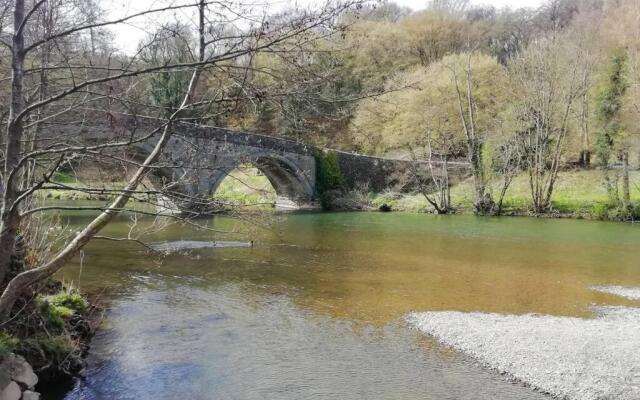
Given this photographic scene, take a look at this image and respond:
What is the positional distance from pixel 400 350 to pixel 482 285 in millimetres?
5189

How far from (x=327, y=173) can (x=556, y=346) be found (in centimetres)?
2734

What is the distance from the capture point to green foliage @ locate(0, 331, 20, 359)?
17.9ft

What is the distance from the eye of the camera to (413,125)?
110 feet

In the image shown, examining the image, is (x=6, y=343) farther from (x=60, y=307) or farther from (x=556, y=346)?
(x=556, y=346)

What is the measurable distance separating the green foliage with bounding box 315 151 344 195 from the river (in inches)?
539

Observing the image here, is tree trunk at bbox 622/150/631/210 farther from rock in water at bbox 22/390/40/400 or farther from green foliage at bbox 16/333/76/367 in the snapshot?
rock in water at bbox 22/390/40/400

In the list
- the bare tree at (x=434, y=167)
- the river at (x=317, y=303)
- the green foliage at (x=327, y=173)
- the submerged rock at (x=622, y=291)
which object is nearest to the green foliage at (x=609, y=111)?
the bare tree at (x=434, y=167)

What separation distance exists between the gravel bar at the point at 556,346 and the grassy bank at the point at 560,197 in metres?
19.3

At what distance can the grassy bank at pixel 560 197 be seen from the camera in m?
28.0

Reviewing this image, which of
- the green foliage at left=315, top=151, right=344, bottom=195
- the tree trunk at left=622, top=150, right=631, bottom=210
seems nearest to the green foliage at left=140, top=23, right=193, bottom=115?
the tree trunk at left=622, top=150, right=631, bottom=210

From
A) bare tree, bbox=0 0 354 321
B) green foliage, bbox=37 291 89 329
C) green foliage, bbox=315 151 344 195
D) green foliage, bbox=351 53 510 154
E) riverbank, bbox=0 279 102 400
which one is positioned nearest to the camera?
bare tree, bbox=0 0 354 321

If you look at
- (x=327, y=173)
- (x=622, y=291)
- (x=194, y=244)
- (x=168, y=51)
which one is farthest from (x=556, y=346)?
(x=327, y=173)

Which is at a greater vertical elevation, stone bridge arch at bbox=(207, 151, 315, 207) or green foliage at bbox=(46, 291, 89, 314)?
stone bridge arch at bbox=(207, 151, 315, 207)

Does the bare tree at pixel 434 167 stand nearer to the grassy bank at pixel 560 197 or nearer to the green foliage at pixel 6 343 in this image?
the grassy bank at pixel 560 197
